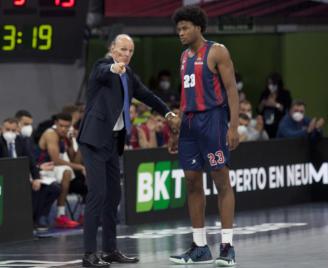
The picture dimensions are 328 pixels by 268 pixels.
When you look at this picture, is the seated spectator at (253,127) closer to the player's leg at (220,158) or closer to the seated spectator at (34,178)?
the seated spectator at (34,178)

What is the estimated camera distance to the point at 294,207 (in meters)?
19.1

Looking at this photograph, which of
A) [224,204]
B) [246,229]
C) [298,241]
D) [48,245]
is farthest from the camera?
[246,229]

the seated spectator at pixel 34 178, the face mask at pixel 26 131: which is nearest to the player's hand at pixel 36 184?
the seated spectator at pixel 34 178

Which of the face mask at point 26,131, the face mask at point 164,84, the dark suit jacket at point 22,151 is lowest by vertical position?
the dark suit jacket at point 22,151

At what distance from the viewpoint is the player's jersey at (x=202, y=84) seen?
36.0 ft

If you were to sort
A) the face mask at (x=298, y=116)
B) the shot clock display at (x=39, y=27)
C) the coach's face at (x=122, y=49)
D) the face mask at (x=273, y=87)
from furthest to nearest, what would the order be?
the face mask at (x=273, y=87) → the face mask at (x=298, y=116) → the shot clock display at (x=39, y=27) → the coach's face at (x=122, y=49)

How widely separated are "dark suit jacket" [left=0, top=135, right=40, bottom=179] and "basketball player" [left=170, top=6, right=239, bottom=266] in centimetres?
498

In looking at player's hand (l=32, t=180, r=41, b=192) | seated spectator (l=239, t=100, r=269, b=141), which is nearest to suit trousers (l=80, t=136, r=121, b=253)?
player's hand (l=32, t=180, r=41, b=192)

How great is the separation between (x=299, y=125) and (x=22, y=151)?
19.1 ft

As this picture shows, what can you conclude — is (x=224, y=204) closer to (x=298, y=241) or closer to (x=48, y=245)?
(x=298, y=241)

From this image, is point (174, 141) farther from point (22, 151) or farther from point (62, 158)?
point (62, 158)

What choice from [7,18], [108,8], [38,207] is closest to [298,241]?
[38,207]

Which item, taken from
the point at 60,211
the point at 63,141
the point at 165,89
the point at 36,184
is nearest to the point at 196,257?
the point at 36,184

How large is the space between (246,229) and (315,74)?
12142 mm
